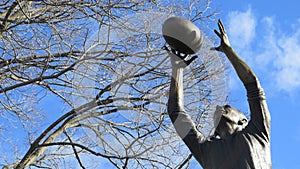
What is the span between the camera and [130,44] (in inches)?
203

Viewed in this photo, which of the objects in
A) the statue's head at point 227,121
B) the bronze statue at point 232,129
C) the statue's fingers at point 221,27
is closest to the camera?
the bronze statue at point 232,129

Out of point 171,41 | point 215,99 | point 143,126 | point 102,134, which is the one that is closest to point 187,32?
point 171,41

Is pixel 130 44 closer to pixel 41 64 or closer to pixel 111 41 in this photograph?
pixel 111 41

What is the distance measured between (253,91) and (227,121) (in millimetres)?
296

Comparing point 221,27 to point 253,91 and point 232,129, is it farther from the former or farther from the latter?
point 232,129

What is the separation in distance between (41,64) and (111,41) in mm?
2487

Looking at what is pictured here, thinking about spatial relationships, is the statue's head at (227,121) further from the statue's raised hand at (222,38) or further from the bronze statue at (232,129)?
the statue's raised hand at (222,38)

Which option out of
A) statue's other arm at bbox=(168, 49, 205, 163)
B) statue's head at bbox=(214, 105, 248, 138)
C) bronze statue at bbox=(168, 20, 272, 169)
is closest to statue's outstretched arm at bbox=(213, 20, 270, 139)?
bronze statue at bbox=(168, 20, 272, 169)

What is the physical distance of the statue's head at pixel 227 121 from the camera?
10.6 feet

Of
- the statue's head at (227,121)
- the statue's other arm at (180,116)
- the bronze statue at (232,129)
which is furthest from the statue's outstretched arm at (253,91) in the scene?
the statue's other arm at (180,116)

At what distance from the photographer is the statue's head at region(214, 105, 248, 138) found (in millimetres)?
3234

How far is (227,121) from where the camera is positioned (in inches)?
130

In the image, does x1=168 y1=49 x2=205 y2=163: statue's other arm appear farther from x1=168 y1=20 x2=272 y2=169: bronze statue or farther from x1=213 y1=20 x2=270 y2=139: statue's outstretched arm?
Answer: x1=213 y1=20 x2=270 y2=139: statue's outstretched arm

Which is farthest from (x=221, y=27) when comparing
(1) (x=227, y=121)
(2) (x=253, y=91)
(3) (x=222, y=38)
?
(1) (x=227, y=121)
